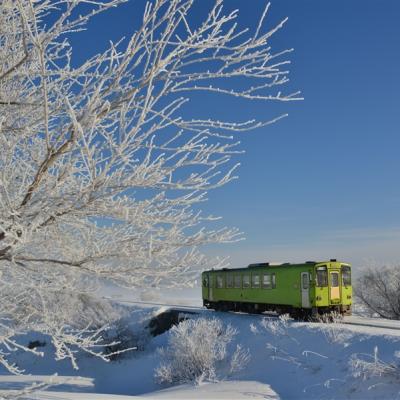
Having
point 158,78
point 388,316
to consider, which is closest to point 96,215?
point 158,78

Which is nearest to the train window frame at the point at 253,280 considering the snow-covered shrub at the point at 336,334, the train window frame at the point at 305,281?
the train window frame at the point at 305,281

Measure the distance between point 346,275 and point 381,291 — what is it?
13.7m

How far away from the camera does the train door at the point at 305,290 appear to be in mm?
21359

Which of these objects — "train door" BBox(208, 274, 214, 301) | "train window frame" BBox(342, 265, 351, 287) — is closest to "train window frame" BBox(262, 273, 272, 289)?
"train window frame" BBox(342, 265, 351, 287)

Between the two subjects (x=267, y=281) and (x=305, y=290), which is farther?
(x=267, y=281)

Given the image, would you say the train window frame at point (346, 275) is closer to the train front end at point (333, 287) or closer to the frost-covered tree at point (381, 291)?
the train front end at point (333, 287)

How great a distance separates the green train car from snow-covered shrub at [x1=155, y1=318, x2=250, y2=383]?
2336mm

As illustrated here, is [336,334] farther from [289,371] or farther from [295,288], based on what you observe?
[295,288]

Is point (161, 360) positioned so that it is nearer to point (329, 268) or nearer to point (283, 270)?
point (283, 270)

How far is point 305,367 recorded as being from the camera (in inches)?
674

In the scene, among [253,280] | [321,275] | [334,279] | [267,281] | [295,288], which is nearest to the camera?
[321,275]

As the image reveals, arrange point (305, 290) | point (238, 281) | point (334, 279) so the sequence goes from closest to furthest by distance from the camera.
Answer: point (305, 290)
point (334, 279)
point (238, 281)

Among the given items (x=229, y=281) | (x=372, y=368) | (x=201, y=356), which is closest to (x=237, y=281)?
(x=229, y=281)

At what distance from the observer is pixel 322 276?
2164 cm
